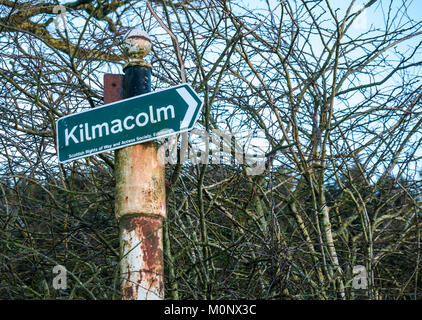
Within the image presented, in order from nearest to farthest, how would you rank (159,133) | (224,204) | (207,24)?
(159,133) < (207,24) < (224,204)

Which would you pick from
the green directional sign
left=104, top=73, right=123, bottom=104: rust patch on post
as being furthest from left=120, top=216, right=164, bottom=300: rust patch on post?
left=104, top=73, right=123, bottom=104: rust patch on post

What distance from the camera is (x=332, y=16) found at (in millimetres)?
4270

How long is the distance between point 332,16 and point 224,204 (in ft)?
5.78

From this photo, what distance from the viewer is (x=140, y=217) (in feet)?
6.38

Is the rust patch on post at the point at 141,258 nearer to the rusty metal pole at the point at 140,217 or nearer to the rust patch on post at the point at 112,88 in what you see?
the rusty metal pole at the point at 140,217

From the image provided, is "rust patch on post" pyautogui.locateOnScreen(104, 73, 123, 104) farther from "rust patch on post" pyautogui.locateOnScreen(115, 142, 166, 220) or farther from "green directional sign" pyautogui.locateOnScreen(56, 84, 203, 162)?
"rust patch on post" pyautogui.locateOnScreen(115, 142, 166, 220)

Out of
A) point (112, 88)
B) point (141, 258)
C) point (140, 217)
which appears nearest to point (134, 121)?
point (112, 88)

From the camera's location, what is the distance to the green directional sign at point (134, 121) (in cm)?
203

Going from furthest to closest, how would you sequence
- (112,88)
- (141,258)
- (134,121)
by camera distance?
(112,88)
(134,121)
(141,258)

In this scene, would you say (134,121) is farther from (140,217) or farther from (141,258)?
(141,258)

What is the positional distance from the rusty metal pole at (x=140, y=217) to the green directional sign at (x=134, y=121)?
0.18ft

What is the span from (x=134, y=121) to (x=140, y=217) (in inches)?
14.5
